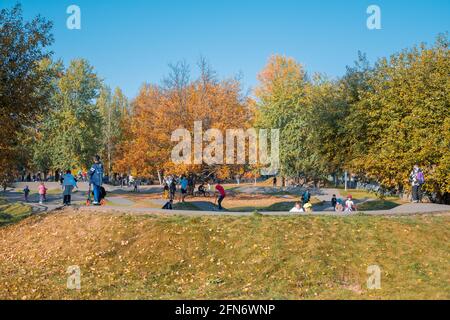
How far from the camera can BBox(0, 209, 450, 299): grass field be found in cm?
1297

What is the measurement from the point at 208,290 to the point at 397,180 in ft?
64.3

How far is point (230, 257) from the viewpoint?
15.5 metres

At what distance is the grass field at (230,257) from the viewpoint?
Result: 13.0 metres

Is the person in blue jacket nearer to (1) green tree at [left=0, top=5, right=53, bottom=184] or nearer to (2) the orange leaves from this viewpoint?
(1) green tree at [left=0, top=5, right=53, bottom=184]

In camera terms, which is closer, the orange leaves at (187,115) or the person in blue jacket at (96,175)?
the person in blue jacket at (96,175)

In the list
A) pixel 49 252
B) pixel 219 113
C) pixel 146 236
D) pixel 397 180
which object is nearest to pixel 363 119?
pixel 397 180

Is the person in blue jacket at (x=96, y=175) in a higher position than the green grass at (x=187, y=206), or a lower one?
higher

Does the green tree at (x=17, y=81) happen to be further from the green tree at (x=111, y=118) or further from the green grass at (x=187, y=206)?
the green tree at (x=111, y=118)

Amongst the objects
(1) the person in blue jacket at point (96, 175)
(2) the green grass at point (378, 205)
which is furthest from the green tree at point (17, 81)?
(2) the green grass at point (378, 205)

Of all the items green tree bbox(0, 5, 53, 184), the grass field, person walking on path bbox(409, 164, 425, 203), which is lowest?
the grass field

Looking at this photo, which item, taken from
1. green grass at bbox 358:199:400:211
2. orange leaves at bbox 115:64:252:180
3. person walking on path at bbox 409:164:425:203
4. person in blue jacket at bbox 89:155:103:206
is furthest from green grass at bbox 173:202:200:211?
orange leaves at bbox 115:64:252:180

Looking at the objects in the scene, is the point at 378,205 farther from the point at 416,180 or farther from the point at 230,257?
the point at 230,257

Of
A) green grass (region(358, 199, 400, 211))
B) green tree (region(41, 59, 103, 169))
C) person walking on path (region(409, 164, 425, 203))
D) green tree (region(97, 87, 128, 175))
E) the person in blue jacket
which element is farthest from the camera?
green tree (region(97, 87, 128, 175))
